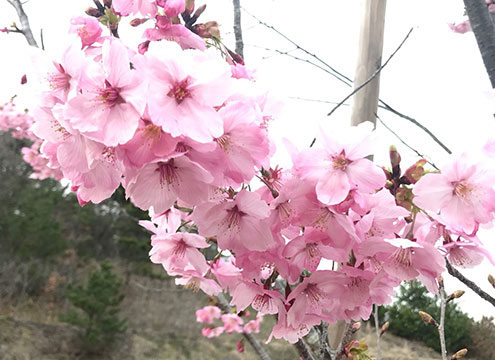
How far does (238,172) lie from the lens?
55cm

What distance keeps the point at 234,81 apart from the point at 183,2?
19 centimetres

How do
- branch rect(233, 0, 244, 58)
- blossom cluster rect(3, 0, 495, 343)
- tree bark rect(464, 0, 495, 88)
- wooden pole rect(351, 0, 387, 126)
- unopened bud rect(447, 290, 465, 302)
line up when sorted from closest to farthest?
blossom cluster rect(3, 0, 495, 343), tree bark rect(464, 0, 495, 88), wooden pole rect(351, 0, 387, 126), unopened bud rect(447, 290, 465, 302), branch rect(233, 0, 244, 58)

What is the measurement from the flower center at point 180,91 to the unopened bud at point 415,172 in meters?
0.39

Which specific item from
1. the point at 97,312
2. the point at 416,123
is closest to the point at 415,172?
the point at 416,123

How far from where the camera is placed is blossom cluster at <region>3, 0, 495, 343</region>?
485 millimetres

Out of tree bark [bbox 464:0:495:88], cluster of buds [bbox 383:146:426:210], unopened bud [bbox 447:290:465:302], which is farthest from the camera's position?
unopened bud [bbox 447:290:465:302]

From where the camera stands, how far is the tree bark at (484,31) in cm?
88

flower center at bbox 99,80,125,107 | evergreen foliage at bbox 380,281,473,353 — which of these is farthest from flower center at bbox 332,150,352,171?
evergreen foliage at bbox 380,281,473,353

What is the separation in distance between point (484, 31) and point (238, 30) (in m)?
0.95

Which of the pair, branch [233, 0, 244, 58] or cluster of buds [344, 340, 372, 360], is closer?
cluster of buds [344, 340, 372, 360]

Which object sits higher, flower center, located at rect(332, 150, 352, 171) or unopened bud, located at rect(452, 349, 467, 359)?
flower center, located at rect(332, 150, 352, 171)

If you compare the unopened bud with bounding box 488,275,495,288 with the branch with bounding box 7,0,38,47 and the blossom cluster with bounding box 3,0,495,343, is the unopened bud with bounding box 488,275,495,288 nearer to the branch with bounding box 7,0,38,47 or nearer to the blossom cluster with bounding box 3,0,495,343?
the blossom cluster with bounding box 3,0,495,343

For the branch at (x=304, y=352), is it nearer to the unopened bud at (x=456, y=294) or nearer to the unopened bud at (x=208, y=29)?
the unopened bud at (x=456, y=294)

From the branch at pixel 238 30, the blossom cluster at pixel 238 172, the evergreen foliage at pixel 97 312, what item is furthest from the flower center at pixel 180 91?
the evergreen foliage at pixel 97 312
